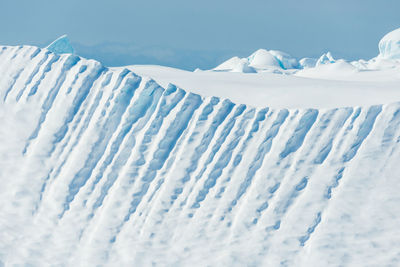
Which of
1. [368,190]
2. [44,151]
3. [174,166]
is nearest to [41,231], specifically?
[44,151]

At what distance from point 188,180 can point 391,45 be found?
4380 centimetres

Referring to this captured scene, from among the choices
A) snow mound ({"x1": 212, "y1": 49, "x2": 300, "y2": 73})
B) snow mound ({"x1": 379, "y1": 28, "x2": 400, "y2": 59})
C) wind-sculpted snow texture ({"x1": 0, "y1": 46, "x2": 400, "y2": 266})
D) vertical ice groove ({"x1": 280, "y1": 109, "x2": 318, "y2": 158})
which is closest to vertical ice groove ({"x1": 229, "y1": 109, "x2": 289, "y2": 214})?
wind-sculpted snow texture ({"x1": 0, "y1": 46, "x2": 400, "y2": 266})

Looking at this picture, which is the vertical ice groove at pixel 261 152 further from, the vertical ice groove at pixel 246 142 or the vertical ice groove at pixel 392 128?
the vertical ice groove at pixel 392 128

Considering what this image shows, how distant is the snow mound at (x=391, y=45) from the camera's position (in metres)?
54.0

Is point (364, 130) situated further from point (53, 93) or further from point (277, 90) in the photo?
point (53, 93)

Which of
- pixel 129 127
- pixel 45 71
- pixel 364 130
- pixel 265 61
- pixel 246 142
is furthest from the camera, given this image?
pixel 265 61

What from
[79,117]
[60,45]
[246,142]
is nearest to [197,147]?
[246,142]

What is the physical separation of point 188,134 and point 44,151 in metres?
3.80

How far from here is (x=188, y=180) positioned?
15531 millimetres

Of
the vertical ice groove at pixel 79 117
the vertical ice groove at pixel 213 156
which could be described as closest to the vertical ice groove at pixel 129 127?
the vertical ice groove at pixel 79 117

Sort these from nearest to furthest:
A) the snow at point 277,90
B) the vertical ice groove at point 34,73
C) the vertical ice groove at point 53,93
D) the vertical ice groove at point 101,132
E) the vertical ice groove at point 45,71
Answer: the vertical ice groove at point 101,132, the snow at point 277,90, the vertical ice groove at point 53,93, the vertical ice groove at point 45,71, the vertical ice groove at point 34,73

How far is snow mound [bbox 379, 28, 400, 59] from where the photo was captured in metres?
54.0

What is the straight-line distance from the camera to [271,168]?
49.4 feet

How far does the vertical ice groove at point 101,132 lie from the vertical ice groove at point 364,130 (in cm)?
583
